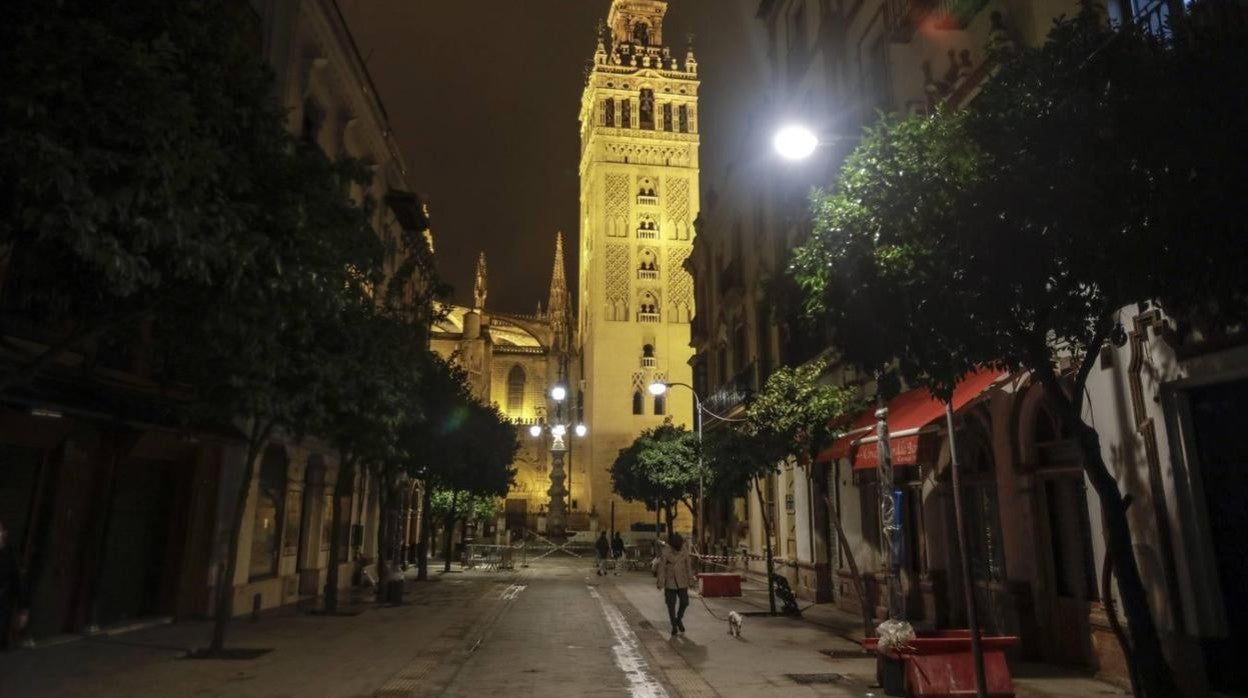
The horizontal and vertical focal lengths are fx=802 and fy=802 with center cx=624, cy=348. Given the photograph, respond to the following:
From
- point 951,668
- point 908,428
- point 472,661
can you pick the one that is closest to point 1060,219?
point 951,668

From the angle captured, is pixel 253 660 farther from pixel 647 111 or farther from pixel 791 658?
pixel 647 111

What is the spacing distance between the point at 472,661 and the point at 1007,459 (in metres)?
8.51

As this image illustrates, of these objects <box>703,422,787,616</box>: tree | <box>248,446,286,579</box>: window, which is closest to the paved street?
<box>248,446,286,579</box>: window

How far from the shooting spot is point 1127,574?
6.67 meters

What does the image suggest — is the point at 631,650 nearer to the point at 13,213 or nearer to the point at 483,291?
the point at 13,213

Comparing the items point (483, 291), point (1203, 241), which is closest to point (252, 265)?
point (1203, 241)

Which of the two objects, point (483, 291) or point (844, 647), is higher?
point (483, 291)

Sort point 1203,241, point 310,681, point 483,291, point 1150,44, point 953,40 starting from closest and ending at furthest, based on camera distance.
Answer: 1. point 1203,241
2. point 1150,44
3. point 310,681
4. point 953,40
5. point 483,291

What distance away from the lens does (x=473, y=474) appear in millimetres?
31734

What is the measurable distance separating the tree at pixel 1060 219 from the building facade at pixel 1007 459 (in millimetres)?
657

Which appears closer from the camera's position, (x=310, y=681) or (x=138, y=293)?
(x=138, y=293)

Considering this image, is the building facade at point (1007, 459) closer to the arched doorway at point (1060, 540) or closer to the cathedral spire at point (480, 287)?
the arched doorway at point (1060, 540)

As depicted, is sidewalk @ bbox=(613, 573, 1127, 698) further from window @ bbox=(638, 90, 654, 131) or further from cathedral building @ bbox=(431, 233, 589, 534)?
window @ bbox=(638, 90, 654, 131)

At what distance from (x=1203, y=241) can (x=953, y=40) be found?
30.0ft
